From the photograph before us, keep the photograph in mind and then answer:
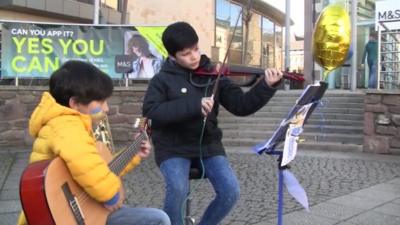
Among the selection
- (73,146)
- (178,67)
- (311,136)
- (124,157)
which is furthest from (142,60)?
(73,146)

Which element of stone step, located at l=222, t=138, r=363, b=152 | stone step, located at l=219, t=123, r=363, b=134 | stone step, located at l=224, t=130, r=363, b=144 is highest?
stone step, located at l=219, t=123, r=363, b=134

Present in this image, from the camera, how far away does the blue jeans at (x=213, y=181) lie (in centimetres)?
341

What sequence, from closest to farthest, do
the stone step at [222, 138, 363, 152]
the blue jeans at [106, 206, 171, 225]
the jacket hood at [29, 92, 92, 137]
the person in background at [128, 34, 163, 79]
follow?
the jacket hood at [29, 92, 92, 137]
the blue jeans at [106, 206, 171, 225]
the stone step at [222, 138, 363, 152]
the person in background at [128, 34, 163, 79]

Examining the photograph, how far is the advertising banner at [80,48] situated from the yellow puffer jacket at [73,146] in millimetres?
7654

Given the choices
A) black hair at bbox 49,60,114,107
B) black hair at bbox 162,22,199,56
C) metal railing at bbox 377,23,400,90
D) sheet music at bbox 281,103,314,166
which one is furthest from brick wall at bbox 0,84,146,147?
black hair at bbox 49,60,114,107

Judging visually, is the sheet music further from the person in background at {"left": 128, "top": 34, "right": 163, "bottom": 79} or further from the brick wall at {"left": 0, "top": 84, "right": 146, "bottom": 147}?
the person in background at {"left": 128, "top": 34, "right": 163, "bottom": 79}

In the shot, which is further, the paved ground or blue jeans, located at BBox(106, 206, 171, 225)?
the paved ground

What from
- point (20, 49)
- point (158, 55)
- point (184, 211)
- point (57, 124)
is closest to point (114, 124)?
point (158, 55)

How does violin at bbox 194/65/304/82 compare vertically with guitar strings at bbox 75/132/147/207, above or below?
above

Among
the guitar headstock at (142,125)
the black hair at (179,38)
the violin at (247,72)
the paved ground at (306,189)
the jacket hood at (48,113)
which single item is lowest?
the paved ground at (306,189)

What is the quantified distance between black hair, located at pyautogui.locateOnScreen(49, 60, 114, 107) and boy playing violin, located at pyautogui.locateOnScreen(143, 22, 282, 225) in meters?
0.70

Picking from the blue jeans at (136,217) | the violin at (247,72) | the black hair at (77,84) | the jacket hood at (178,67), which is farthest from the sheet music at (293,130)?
the black hair at (77,84)

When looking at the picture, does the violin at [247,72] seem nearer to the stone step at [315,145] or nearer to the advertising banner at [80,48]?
the stone step at [315,145]

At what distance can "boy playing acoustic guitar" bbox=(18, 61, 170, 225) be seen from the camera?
2.47 m
